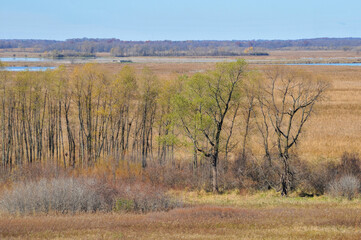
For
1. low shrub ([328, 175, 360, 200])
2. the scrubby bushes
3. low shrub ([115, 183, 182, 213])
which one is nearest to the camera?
the scrubby bushes

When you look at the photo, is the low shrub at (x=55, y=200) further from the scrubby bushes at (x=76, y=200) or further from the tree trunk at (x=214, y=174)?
the tree trunk at (x=214, y=174)

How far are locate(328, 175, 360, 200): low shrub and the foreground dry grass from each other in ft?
24.1

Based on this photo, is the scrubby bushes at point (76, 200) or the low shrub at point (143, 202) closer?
the scrubby bushes at point (76, 200)

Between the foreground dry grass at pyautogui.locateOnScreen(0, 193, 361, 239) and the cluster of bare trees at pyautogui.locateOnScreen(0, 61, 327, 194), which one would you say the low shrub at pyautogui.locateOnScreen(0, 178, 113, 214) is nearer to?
the foreground dry grass at pyautogui.locateOnScreen(0, 193, 361, 239)

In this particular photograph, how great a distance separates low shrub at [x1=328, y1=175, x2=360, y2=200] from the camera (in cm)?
3206

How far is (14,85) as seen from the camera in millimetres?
42250

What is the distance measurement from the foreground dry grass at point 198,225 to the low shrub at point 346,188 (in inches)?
289

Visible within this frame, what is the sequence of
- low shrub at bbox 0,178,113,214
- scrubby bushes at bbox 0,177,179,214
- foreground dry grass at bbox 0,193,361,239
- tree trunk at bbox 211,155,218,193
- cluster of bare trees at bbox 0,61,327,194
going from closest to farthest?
1. foreground dry grass at bbox 0,193,361,239
2. low shrub at bbox 0,178,113,214
3. scrubby bushes at bbox 0,177,179,214
4. tree trunk at bbox 211,155,218,193
5. cluster of bare trees at bbox 0,61,327,194

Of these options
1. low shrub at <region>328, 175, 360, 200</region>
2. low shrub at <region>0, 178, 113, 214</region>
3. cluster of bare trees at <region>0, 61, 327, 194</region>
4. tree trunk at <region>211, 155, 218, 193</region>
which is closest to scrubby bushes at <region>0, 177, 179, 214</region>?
low shrub at <region>0, 178, 113, 214</region>

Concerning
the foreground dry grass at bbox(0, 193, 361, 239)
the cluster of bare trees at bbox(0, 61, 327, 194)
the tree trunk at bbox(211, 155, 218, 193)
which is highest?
the cluster of bare trees at bbox(0, 61, 327, 194)

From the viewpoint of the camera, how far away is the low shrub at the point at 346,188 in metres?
32.1

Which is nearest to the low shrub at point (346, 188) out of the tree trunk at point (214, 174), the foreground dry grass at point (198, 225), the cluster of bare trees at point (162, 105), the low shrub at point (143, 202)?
the cluster of bare trees at point (162, 105)

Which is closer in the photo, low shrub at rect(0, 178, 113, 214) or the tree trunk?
low shrub at rect(0, 178, 113, 214)

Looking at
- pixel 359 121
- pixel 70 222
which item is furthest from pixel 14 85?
pixel 359 121
